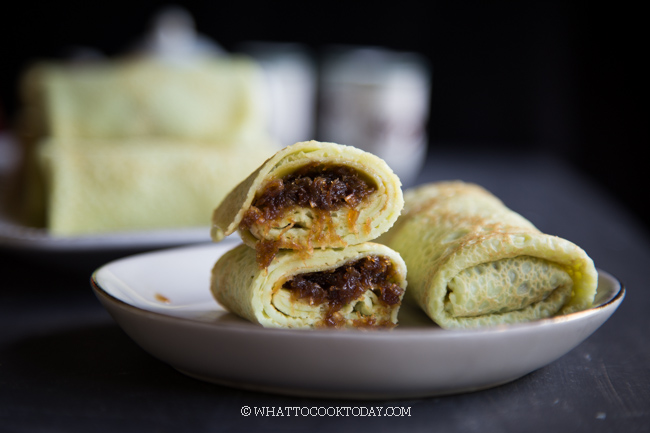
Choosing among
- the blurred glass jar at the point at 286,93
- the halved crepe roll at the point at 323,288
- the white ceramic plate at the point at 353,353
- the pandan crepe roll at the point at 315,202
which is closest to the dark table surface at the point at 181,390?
the white ceramic plate at the point at 353,353

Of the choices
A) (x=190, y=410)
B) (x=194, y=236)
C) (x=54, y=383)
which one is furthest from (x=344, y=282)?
(x=194, y=236)

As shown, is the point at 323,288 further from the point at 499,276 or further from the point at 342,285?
the point at 499,276

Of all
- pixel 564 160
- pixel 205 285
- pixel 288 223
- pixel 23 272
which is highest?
pixel 288 223

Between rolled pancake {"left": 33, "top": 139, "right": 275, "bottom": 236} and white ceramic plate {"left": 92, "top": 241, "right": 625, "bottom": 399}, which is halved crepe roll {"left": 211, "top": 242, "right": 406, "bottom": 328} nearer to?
white ceramic plate {"left": 92, "top": 241, "right": 625, "bottom": 399}

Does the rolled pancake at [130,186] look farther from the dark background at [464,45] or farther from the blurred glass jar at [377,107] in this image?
the dark background at [464,45]

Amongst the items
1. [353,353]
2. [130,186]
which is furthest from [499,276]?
[130,186]

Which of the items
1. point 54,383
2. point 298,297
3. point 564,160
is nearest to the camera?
point 54,383

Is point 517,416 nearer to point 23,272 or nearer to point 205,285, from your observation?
point 205,285
